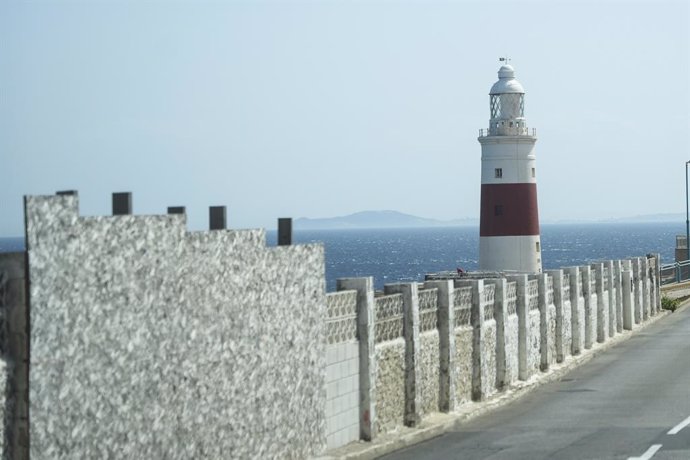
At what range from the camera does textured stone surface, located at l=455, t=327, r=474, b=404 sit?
21953 millimetres

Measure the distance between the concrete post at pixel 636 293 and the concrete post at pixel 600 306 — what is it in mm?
5329

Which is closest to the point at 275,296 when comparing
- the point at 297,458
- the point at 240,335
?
Result: the point at 240,335

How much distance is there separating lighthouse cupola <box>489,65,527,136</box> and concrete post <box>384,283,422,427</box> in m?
32.9

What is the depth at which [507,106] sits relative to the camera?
5275 cm

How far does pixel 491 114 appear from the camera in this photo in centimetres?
5319

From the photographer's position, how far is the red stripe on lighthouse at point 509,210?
163 ft

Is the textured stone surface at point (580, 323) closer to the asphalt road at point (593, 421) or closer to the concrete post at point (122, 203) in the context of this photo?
the asphalt road at point (593, 421)

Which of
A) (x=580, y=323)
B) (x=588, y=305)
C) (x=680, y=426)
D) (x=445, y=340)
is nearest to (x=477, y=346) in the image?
(x=445, y=340)

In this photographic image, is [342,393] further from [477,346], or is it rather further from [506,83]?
[506,83]

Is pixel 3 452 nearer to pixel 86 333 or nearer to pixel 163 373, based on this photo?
pixel 86 333

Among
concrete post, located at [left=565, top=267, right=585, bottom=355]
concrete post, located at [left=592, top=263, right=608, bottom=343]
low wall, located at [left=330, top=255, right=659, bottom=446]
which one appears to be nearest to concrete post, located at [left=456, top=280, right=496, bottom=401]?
low wall, located at [left=330, top=255, right=659, bottom=446]

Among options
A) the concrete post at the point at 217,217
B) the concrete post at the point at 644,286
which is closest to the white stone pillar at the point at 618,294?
the concrete post at the point at 644,286

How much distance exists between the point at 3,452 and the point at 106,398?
134 centimetres

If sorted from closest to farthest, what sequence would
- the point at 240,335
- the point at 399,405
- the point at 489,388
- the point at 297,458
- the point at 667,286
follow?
1. the point at 240,335
2. the point at 297,458
3. the point at 399,405
4. the point at 489,388
5. the point at 667,286
